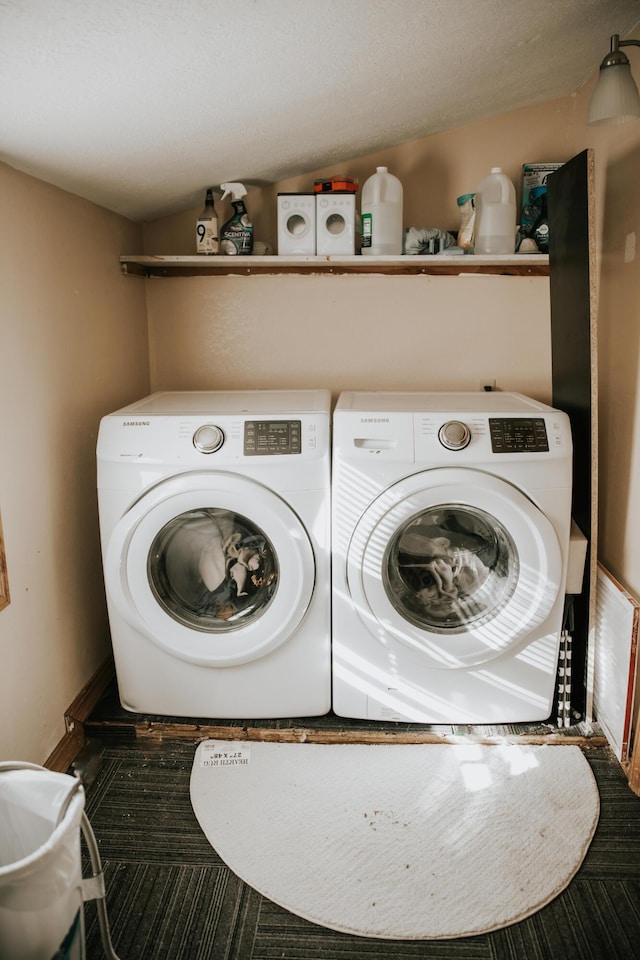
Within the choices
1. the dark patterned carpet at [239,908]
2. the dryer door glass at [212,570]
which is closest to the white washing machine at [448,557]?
the dryer door glass at [212,570]

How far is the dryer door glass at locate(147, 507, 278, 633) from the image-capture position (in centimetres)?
192

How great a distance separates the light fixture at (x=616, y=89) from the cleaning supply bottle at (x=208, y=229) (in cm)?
123

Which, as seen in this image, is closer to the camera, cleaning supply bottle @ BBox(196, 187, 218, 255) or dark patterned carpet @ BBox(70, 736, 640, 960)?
dark patterned carpet @ BBox(70, 736, 640, 960)

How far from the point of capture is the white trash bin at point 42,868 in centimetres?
106

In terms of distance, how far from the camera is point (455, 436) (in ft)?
5.94

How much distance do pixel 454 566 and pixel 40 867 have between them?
4.13 ft

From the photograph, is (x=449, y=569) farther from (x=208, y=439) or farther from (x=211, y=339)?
(x=211, y=339)

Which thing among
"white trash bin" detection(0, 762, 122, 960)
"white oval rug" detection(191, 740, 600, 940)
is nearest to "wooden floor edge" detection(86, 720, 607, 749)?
"white oval rug" detection(191, 740, 600, 940)

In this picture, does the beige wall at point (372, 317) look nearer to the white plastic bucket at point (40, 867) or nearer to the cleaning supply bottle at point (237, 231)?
the cleaning supply bottle at point (237, 231)

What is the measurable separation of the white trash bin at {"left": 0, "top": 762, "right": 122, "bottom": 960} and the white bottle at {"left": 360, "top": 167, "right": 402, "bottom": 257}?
1.78 meters

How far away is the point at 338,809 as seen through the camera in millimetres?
1763

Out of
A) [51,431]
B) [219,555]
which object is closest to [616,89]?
[219,555]

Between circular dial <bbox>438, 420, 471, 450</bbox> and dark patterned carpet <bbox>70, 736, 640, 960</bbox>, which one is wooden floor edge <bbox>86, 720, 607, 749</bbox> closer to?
dark patterned carpet <bbox>70, 736, 640, 960</bbox>

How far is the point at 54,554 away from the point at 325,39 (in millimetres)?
1442
